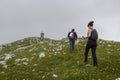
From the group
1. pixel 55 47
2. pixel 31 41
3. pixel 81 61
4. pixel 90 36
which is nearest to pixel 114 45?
pixel 55 47

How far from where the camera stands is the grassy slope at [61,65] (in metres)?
29.0

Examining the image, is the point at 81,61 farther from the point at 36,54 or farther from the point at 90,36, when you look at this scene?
A: the point at 36,54

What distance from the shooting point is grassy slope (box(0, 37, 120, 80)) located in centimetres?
2898

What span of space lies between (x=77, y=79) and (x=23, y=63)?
10280mm

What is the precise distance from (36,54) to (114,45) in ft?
33.9

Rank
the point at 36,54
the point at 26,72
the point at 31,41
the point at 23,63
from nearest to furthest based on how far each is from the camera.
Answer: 1. the point at 26,72
2. the point at 23,63
3. the point at 36,54
4. the point at 31,41

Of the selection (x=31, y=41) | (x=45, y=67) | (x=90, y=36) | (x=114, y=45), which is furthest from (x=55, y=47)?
(x=31, y=41)

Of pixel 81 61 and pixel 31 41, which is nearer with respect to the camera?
pixel 81 61

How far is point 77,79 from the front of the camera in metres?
27.9

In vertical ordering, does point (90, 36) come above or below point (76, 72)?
above

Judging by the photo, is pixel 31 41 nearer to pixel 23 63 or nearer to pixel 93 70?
pixel 23 63

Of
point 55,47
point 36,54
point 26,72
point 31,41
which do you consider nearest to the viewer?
point 26,72

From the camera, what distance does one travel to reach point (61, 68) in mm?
31625

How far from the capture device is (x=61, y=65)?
33.0 metres
